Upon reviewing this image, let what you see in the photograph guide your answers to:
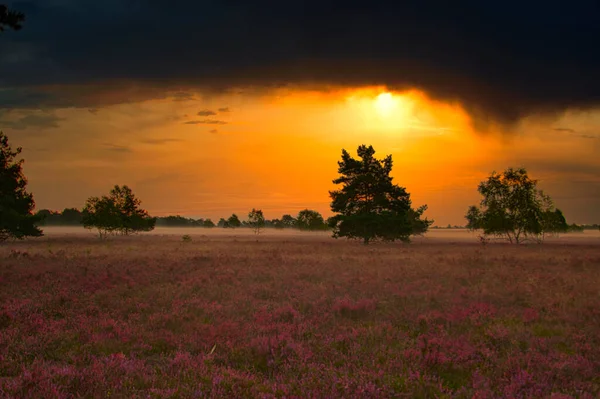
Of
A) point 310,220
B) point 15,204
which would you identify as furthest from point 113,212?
point 310,220

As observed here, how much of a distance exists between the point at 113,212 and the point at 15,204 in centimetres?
2004

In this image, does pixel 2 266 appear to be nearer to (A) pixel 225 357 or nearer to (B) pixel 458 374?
(A) pixel 225 357

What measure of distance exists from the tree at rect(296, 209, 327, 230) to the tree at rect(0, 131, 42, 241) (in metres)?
94.3

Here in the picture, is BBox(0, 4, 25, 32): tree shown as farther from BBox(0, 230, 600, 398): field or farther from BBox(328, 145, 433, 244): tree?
BBox(328, 145, 433, 244): tree

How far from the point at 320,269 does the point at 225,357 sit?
14.4 metres

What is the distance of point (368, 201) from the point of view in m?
53.8

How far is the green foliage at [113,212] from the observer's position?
71.9 metres

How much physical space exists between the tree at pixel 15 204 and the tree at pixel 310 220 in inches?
3714

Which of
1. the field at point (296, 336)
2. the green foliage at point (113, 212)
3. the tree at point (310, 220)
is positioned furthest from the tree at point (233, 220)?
the field at point (296, 336)

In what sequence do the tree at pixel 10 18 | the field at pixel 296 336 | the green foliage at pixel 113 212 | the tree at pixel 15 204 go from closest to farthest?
the field at pixel 296 336, the tree at pixel 10 18, the tree at pixel 15 204, the green foliage at pixel 113 212

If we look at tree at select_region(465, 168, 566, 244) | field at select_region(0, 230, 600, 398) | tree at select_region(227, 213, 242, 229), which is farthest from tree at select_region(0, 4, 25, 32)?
tree at select_region(227, 213, 242, 229)

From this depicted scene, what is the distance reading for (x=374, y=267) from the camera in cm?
2394

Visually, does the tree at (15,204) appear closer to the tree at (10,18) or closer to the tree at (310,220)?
the tree at (10,18)

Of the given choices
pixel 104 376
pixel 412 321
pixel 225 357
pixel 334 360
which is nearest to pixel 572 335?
pixel 412 321
